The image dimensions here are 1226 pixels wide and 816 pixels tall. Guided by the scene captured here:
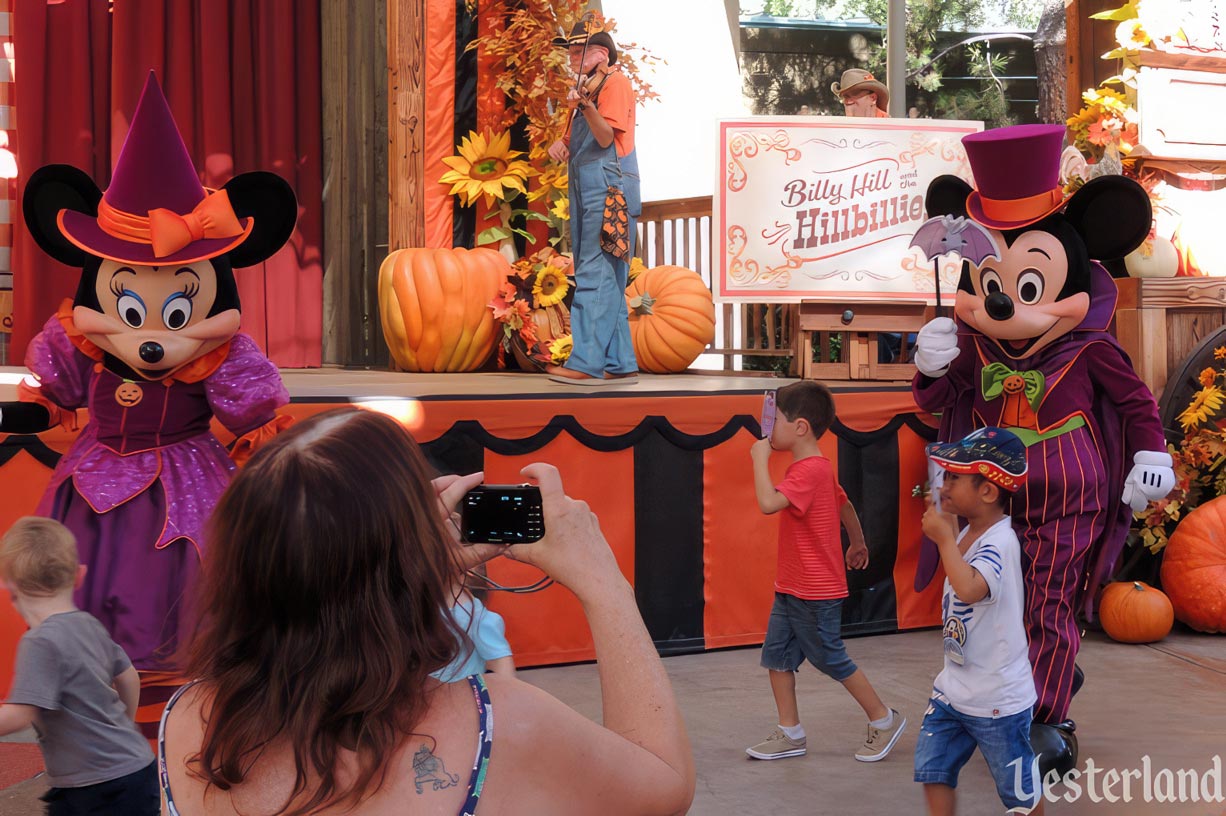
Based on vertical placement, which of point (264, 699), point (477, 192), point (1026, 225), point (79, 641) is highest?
point (477, 192)

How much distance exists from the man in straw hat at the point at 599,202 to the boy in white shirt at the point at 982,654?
8.43 feet

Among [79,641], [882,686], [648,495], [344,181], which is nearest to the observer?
[79,641]

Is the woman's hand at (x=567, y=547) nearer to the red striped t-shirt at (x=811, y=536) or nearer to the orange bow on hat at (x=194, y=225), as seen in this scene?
the orange bow on hat at (x=194, y=225)

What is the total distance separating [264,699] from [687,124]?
1127 centimetres

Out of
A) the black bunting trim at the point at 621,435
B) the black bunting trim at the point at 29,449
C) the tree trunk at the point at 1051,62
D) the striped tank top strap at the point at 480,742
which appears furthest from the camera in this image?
the tree trunk at the point at 1051,62

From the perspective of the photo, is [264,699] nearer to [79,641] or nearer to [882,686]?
[79,641]

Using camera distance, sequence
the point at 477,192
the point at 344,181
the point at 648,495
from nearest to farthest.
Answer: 1. the point at 648,495
2. the point at 477,192
3. the point at 344,181

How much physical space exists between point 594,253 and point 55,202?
252cm

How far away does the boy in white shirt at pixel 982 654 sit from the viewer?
9.25 ft

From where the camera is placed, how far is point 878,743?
3791mm

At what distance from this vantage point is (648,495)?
498cm

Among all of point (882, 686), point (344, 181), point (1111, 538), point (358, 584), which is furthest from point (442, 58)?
point (358, 584)

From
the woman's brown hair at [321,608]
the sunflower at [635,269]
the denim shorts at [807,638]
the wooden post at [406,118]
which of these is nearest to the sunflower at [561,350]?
the sunflower at [635,269]

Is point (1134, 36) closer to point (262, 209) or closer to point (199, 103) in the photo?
point (262, 209)
